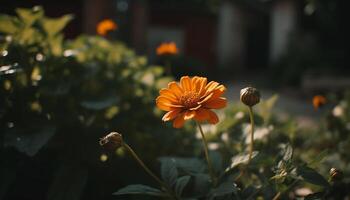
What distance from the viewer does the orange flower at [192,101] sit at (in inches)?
48.1

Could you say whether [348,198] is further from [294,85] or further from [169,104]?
[294,85]

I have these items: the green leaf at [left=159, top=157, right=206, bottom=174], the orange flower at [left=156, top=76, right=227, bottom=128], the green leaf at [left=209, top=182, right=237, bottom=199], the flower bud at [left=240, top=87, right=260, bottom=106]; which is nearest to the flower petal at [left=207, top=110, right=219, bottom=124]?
the orange flower at [left=156, top=76, right=227, bottom=128]

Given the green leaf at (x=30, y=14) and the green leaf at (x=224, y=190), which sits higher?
the green leaf at (x=30, y=14)

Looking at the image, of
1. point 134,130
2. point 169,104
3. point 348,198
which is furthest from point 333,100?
point 169,104

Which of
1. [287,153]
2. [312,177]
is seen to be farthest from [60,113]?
[312,177]

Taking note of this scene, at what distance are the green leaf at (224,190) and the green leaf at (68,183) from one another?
537mm

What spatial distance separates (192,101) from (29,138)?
736mm

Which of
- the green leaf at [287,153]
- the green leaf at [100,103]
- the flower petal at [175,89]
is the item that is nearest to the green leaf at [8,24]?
the green leaf at [100,103]

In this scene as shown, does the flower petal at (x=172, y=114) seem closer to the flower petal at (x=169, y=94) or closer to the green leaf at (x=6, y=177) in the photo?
the flower petal at (x=169, y=94)

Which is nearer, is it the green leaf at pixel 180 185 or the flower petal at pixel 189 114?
the flower petal at pixel 189 114

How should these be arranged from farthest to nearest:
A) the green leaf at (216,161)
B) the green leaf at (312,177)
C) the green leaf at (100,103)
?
the green leaf at (100,103) → the green leaf at (216,161) → the green leaf at (312,177)

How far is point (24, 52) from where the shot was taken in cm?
190

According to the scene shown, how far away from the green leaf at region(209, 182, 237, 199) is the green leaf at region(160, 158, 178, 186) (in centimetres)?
14

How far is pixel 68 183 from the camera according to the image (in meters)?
1.62
